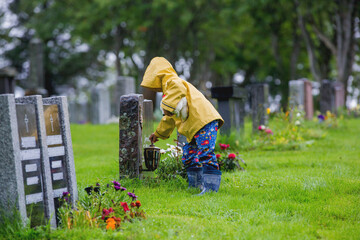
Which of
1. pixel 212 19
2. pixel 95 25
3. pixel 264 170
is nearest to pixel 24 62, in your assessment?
pixel 95 25

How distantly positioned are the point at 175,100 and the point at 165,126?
43cm

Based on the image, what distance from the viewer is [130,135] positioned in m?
5.12

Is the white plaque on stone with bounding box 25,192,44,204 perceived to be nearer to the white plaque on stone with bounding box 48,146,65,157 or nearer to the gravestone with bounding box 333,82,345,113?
the white plaque on stone with bounding box 48,146,65,157

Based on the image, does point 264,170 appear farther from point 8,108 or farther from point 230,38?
point 230,38

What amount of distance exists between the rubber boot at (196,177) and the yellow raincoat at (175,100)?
44 cm

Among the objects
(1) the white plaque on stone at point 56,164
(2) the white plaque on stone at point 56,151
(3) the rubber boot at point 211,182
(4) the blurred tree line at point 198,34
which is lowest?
(3) the rubber boot at point 211,182

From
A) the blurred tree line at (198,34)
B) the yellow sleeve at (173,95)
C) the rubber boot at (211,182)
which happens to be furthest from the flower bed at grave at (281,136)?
the blurred tree line at (198,34)

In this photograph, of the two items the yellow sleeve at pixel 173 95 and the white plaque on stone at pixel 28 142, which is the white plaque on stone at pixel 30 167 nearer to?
the white plaque on stone at pixel 28 142

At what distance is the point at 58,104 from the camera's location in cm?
350

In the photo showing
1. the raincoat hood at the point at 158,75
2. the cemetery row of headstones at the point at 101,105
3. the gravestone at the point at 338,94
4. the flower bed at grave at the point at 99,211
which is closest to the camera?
the flower bed at grave at the point at 99,211

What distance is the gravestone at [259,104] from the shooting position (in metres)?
9.40

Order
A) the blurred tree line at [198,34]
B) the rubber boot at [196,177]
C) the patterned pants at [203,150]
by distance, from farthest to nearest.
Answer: the blurred tree line at [198,34], the rubber boot at [196,177], the patterned pants at [203,150]

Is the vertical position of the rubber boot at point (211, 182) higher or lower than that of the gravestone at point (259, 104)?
lower

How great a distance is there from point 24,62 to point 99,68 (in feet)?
17.2
